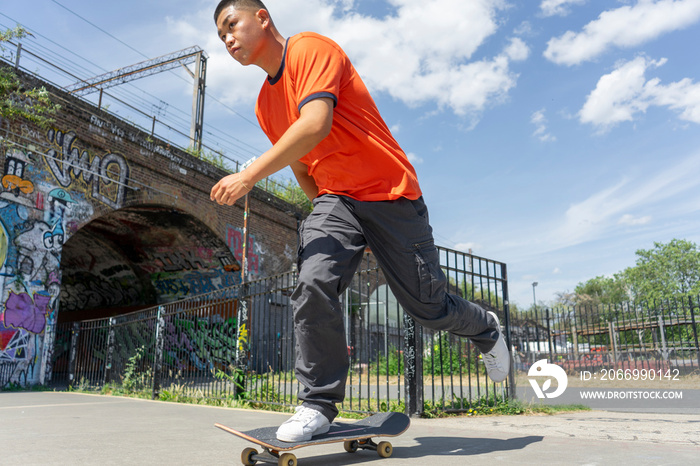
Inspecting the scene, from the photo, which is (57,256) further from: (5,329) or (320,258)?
(320,258)

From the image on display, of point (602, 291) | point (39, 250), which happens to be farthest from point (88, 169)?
point (602, 291)

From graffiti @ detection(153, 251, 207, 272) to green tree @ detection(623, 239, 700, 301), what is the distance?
4922cm

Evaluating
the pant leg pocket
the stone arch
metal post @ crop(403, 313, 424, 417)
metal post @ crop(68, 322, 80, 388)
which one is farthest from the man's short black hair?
the stone arch

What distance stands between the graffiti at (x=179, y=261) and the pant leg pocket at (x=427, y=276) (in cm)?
1453

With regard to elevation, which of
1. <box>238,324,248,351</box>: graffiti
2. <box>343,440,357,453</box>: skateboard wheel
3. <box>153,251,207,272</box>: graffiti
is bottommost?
<box>343,440,357,453</box>: skateboard wheel

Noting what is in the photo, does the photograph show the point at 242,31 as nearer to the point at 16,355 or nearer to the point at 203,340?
the point at 203,340

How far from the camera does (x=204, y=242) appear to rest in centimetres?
1546

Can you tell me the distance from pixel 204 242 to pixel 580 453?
1438 centimetres

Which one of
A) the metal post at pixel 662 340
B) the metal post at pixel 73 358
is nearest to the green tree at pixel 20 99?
the metal post at pixel 73 358

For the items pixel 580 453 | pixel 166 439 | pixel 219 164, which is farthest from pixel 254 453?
pixel 219 164

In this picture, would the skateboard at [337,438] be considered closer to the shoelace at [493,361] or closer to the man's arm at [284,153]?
the shoelace at [493,361]

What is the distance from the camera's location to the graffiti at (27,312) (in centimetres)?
955

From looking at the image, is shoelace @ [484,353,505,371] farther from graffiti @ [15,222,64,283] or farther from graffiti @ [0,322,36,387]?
graffiti @ [15,222,64,283]

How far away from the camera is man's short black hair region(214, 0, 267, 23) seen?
92.5 inches
